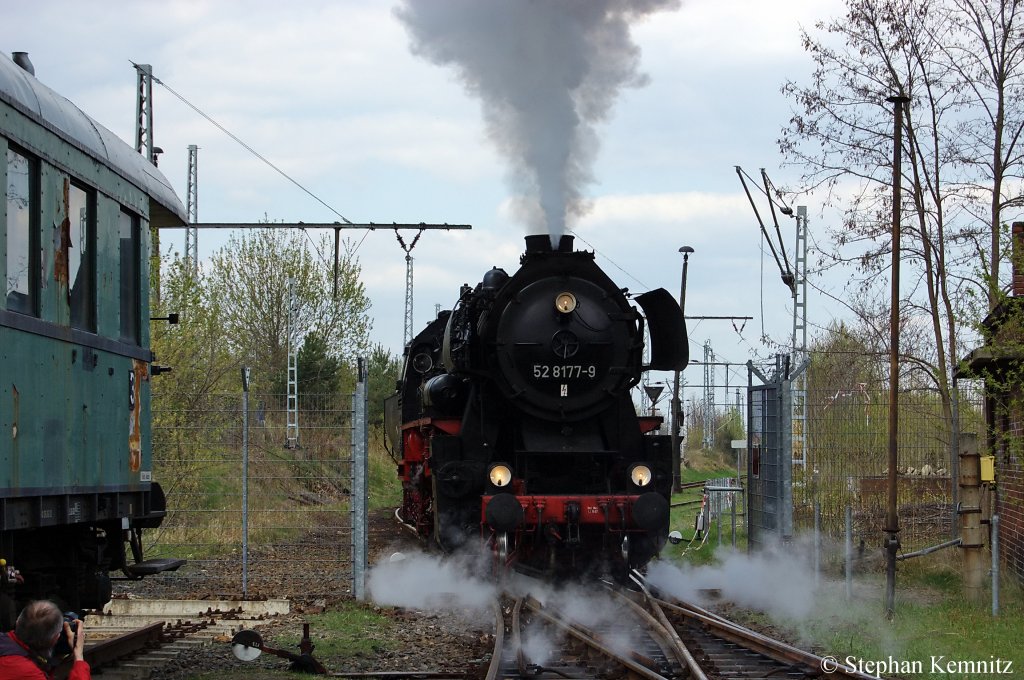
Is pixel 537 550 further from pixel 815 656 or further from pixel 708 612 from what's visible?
pixel 815 656

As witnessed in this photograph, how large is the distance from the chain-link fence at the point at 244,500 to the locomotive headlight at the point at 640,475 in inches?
127

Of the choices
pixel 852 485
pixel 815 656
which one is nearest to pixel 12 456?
pixel 815 656

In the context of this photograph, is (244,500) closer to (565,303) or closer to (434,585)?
(434,585)

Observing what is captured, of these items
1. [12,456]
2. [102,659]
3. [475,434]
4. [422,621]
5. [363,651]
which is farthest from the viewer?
[475,434]

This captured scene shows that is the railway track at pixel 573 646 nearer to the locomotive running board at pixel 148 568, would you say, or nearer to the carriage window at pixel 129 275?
the locomotive running board at pixel 148 568

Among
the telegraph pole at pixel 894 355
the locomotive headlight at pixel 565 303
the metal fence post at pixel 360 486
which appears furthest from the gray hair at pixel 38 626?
the telegraph pole at pixel 894 355

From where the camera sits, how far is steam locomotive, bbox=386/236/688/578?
38.2 feet

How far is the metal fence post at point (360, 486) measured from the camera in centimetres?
1280

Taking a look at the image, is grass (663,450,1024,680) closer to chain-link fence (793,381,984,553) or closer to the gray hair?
chain-link fence (793,381,984,553)

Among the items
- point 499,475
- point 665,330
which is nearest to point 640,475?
point 499,475

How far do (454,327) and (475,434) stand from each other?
128cm

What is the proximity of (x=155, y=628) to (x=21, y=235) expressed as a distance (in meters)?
4.39

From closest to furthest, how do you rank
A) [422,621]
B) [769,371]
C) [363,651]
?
1. [363,651]
2. [422,621]
3. [769,371]

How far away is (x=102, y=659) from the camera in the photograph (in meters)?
8.42
